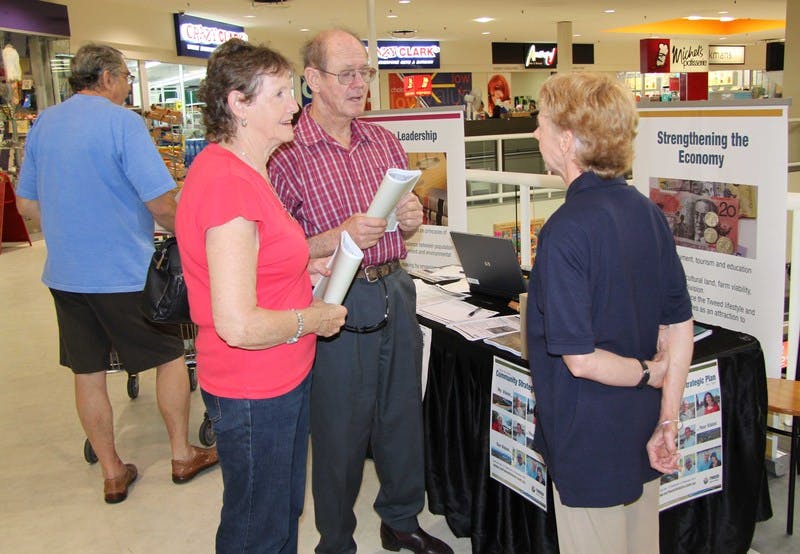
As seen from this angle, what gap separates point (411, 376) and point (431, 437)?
0.44m

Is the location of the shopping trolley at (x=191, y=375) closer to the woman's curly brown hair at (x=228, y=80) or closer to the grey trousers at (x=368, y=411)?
the grey trousers at (x=368, y=411)

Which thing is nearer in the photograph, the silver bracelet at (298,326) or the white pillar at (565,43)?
the silver bracelet at (298,326)

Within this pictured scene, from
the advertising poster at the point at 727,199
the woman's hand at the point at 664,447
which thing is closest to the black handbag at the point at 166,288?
the woman's hand at the point at 664,447

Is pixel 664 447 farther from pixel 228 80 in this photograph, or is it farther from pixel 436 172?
pixel 436 172

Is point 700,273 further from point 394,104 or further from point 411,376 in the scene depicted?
point 394,104

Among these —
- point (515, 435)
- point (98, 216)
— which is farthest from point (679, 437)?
point (98, 216)

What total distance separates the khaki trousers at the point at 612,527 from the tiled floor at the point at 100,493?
0.96 m

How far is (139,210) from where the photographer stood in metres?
2.83

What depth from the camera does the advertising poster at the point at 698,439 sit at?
204cm

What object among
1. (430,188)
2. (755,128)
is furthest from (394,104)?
(755,128)

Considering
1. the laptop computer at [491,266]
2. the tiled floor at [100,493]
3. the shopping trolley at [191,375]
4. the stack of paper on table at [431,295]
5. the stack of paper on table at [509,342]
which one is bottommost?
the tiled floor at [100,493]

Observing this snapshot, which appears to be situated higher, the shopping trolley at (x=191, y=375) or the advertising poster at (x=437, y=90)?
the advertising poster at (x=437, y=90)

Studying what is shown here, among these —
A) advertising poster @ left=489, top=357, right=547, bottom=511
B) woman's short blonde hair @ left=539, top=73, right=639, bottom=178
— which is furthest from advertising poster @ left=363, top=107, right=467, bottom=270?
woman's short blonde hair @ left=539, top=73, right=639, bottom=178

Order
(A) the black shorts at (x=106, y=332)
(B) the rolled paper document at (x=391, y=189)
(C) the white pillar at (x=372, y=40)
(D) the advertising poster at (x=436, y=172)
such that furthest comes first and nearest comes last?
(C) the white pillar at (x=372, y=40) → (D) the advertising poster at (x=436, y=172) → (A) the black shorts at (x=106, y=332) → (B) the rolled paper document at (x=391, y=189)
